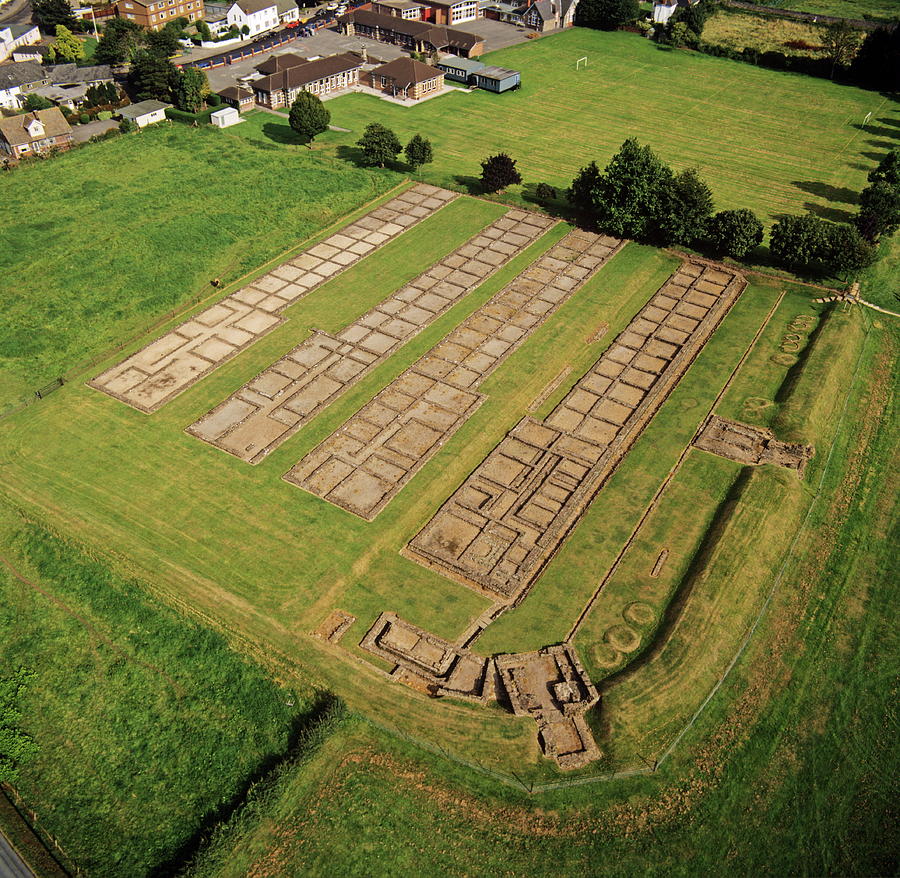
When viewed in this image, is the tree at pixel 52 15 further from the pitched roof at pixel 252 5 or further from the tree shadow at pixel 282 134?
the tree shadow at pixel 282 134

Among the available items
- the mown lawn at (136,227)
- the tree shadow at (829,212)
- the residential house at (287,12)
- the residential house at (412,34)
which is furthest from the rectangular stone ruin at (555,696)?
the residential house at (287,12)

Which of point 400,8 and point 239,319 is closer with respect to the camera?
point 239,319

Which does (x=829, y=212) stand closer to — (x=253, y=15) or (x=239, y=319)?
(x=239, y=319)

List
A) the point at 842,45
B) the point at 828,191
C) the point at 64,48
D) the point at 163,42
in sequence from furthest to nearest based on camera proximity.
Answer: the point at 64,48
the point at 842,45
the point at 163,42
the point at 828,191

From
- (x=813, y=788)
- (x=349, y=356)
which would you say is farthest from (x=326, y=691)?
(x=349, y=356)

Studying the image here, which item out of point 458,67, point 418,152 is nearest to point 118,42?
point 458,67

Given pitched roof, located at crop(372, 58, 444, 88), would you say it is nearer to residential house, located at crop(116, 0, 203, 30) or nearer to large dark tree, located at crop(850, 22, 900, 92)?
residential house, located at crop(116, 0, 203, 30)

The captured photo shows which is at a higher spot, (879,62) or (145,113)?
(879,62)
